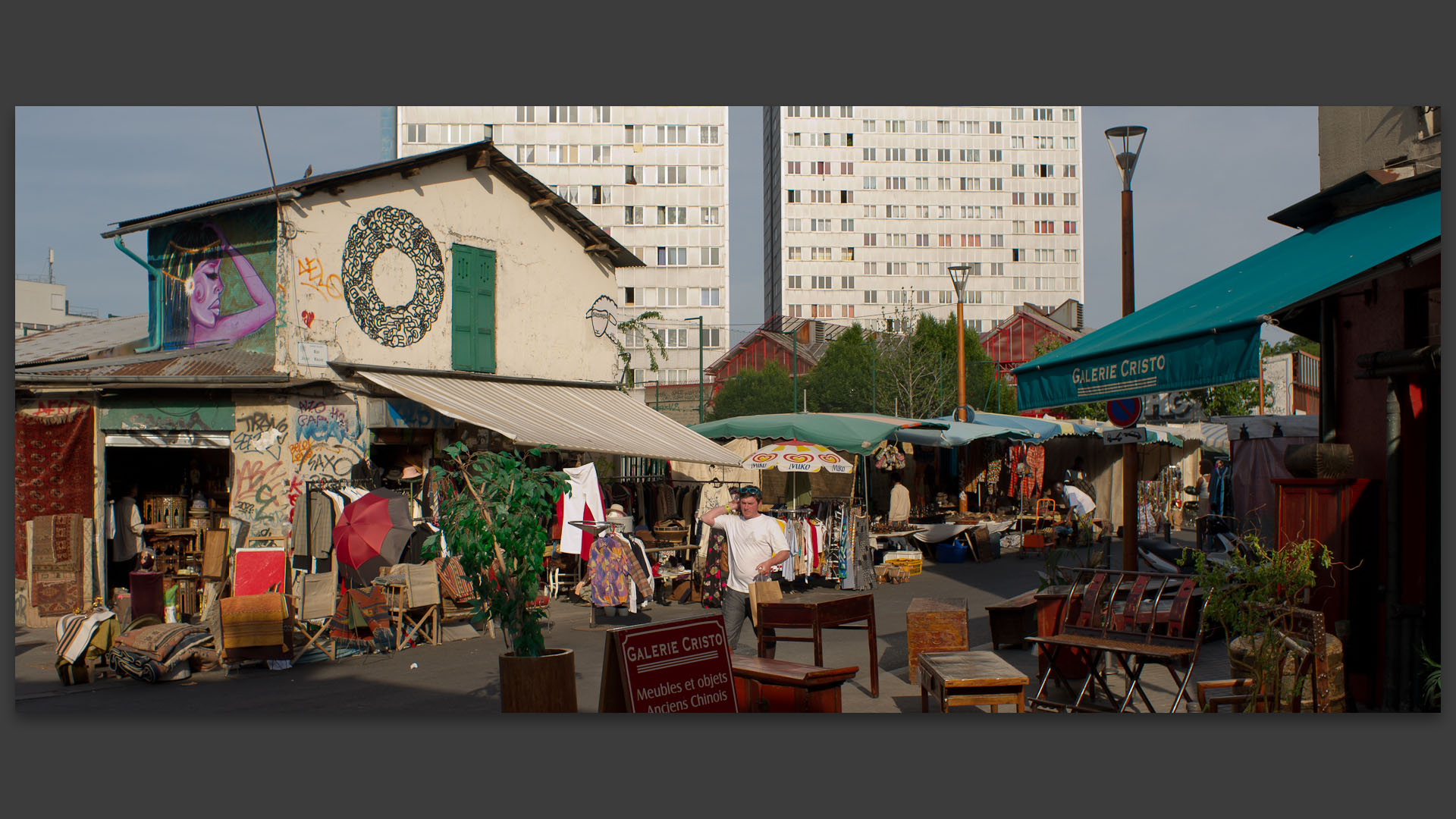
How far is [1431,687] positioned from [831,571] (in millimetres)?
10087

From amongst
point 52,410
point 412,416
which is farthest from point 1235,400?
point 52,410

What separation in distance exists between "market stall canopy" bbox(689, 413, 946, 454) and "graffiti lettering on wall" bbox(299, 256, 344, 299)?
7.08m

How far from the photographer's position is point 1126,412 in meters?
10.0

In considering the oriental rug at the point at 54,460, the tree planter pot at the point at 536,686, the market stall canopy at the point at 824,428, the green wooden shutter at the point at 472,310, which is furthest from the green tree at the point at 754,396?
the tree planter pot at the point at 536,686

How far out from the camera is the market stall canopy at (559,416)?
13.1m

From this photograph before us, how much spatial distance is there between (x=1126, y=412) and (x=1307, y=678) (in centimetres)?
393

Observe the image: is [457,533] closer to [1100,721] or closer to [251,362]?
[1100,721]

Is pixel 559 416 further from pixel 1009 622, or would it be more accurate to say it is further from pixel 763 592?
pixel 1009 622

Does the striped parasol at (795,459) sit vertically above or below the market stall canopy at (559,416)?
below

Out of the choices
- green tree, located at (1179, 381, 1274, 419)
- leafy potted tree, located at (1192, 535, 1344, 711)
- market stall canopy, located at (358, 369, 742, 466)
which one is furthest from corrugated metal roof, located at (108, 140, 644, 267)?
green tree, located at (1179, 381, 1274, 419)

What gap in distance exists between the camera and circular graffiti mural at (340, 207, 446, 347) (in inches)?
550

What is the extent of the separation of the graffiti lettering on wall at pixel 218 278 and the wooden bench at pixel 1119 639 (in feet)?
33.8

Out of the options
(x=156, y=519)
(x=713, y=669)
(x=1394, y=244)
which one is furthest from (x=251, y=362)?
(x=1394, y=244)

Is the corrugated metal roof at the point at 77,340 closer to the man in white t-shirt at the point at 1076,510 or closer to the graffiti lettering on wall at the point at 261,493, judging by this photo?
the graffiti lettering on wall at the point at 261,493
